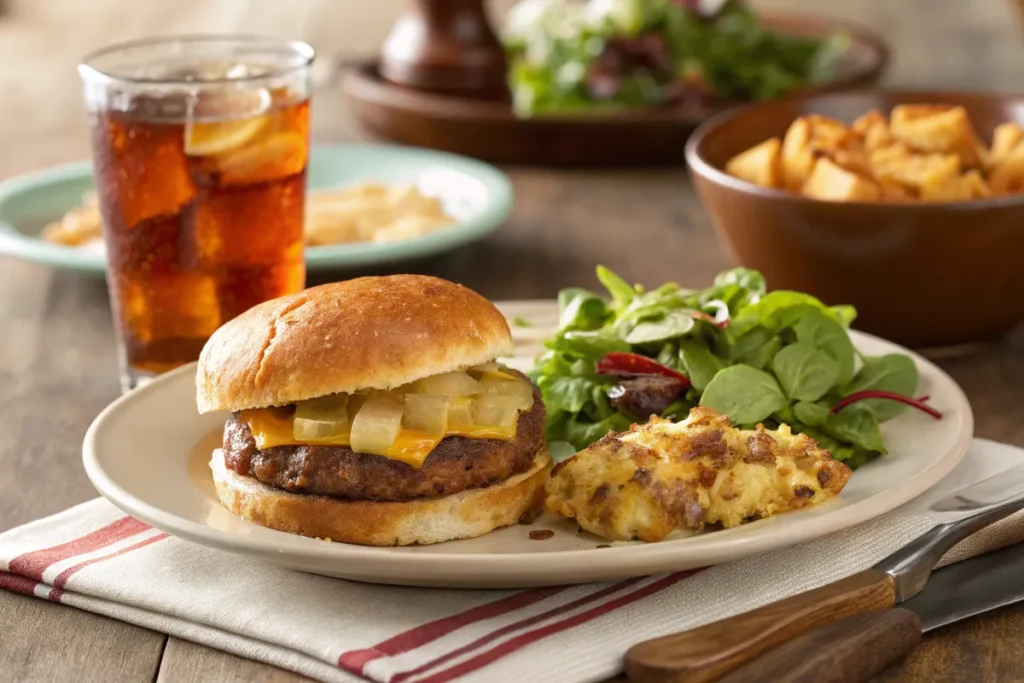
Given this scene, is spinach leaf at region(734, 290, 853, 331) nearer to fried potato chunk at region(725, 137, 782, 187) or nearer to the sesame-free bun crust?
fried potato chunk at region(725, 137, 782, 187)

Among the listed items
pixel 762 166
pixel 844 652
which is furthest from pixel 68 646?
pixel 762 166

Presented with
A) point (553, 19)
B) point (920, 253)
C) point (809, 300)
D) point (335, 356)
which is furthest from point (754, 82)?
point (335, 356)

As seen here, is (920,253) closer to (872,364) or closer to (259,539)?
(872,364)

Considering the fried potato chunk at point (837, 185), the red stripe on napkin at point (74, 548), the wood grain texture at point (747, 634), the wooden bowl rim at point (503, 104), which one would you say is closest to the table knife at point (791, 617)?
the wood grain texture at point (747, 634)

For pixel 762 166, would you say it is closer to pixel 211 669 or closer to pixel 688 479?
pixel 688 479

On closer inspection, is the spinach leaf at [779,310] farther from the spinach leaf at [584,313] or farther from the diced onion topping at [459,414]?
the diced onion topping at [459,414]

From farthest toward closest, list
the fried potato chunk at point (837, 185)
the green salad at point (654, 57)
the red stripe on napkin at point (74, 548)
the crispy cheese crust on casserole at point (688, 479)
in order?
the green salad at point (654, 57), the fried potato chunk at point (837, 185), the red stripe on napkin at point (74, 548), the crispy cheese crust on casserole at point (688, 479)

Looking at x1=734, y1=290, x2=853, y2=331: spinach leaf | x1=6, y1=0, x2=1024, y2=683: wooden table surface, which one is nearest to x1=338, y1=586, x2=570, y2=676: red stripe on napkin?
x1=6, y1=0, x2=1024, y2=683: wooden table surface
